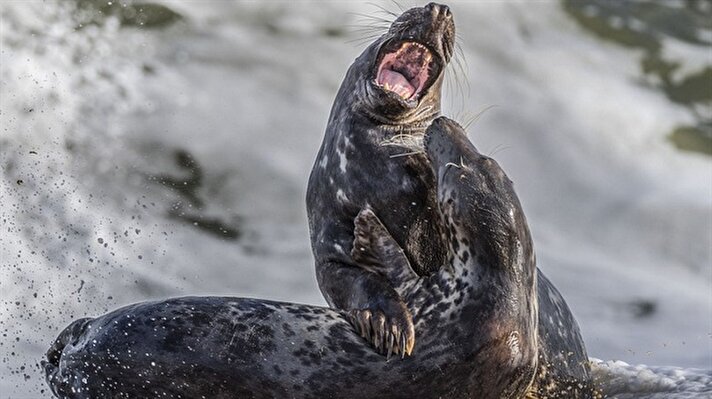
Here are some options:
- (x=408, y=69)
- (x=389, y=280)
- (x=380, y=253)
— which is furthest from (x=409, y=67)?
(x=389, y=280)

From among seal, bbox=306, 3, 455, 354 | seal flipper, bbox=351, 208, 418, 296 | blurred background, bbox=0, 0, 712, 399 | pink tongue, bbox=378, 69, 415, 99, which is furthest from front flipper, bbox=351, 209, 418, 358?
blurred background, bbox=0, 0, 712, 399

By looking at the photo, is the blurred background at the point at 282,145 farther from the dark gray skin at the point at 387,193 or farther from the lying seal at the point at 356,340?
the lying seal at the point at 356,340

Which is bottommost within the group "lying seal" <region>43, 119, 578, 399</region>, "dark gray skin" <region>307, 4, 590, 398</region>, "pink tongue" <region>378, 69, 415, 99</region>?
"lying seal" <region>43, 119, 578, 399</region>

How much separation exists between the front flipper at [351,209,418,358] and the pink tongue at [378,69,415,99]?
2.87 feet

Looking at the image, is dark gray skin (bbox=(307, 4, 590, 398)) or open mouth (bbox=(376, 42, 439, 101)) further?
open mouth (bbox=(376, 42, 439, 101))

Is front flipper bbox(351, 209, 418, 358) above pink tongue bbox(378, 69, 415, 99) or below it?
below

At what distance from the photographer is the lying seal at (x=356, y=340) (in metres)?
6.48

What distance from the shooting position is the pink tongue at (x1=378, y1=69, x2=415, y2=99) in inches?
321

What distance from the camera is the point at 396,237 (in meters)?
7.59

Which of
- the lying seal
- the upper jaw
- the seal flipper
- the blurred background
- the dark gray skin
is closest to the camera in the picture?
the lying seal

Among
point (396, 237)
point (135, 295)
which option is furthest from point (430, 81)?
point (135, 295)

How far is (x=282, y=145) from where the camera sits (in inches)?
619

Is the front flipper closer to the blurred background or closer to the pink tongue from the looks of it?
the pink tongue

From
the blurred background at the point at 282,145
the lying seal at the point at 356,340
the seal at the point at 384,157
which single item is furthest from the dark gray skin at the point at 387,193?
the blurred background at the point at 282,145
